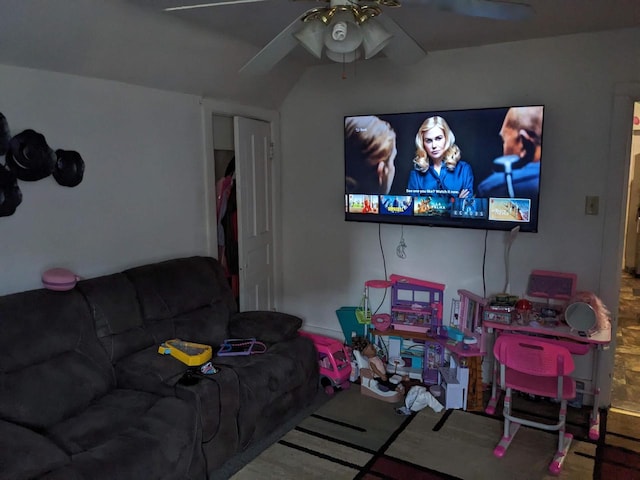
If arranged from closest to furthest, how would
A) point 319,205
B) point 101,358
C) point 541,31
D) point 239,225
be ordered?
point 101,358 → point 541,31 → point 239,225 → point 319,205

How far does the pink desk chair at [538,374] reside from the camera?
265 cm

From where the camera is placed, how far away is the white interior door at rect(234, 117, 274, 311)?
12.9 ft

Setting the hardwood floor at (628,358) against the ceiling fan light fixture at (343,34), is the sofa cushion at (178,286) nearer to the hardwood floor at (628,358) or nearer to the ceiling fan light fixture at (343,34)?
the ceiling fan light fixture at (343,34)

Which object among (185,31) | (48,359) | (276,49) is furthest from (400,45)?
(48,359)

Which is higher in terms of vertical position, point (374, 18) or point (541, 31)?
point (541, 31)

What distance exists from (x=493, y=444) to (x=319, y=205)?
89.0 inches

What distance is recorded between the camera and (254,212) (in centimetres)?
412

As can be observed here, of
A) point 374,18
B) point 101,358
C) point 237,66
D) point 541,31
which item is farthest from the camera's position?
point 237,66

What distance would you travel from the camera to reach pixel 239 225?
156 inches

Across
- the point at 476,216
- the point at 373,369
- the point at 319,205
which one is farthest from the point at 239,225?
the point at 476,216

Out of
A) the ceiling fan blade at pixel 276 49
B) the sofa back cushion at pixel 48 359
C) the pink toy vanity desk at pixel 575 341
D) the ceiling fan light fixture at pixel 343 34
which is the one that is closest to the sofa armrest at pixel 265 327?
the sofa back cushion at pixel 48 359

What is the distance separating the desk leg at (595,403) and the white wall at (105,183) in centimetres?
278

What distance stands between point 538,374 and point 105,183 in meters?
2.67

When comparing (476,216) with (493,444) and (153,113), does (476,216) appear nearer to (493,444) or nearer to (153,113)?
(493,444)
